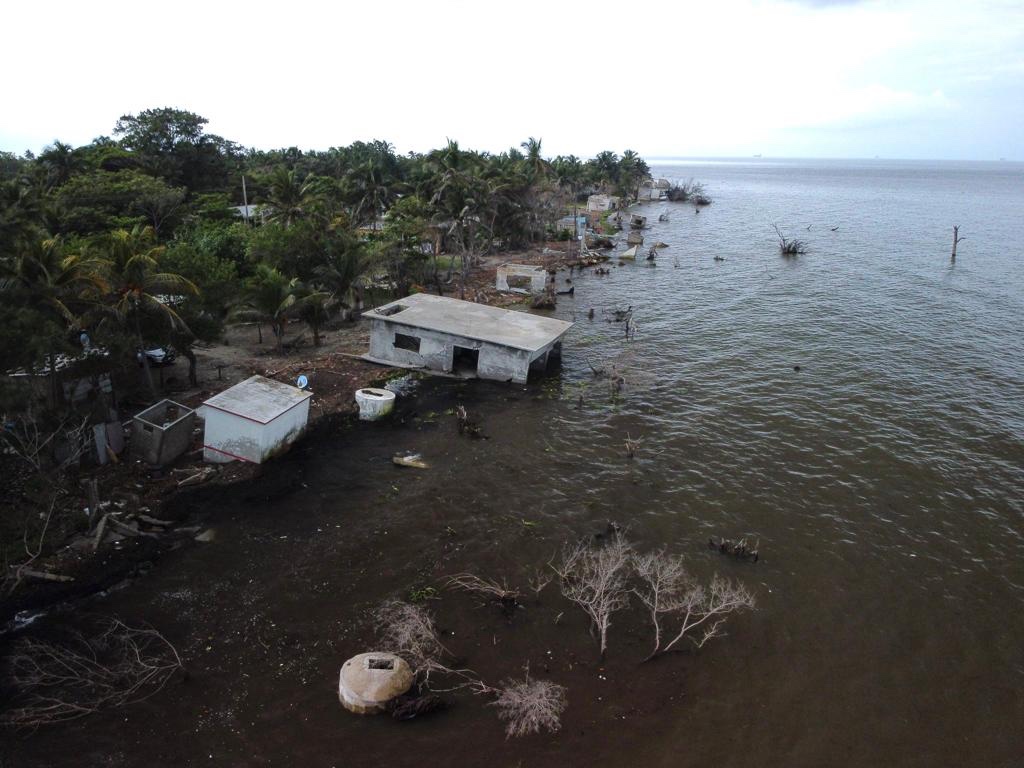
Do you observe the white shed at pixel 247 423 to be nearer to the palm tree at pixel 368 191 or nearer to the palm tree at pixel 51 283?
the palm tree at pixel 51 283

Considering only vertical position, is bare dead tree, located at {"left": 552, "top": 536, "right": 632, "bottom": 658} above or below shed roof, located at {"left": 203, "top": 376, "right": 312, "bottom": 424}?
below

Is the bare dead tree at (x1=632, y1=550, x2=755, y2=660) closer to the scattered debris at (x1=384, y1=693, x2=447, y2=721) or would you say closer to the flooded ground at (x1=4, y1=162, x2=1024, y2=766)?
the flooded ground at (x1=4, y1=162, x2=1024, y2=766)

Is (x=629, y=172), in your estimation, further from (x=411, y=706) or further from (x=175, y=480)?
(x=411, y=706)

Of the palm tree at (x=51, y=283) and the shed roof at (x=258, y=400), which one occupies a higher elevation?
the palm tree at (x=51, y=283)

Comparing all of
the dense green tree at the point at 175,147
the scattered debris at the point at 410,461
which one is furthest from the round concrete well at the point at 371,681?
the dense green tree at the point at 175,147

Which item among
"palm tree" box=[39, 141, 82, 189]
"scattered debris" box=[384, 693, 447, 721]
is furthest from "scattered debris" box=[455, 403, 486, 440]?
"palm tree" box=[39, 141, 82, 189]

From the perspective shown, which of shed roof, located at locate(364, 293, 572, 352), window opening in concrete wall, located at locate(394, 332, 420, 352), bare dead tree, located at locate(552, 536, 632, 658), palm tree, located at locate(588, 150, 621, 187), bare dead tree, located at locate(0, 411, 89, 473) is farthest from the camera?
palm tree, located at locate(588, 150, 621, 187)
